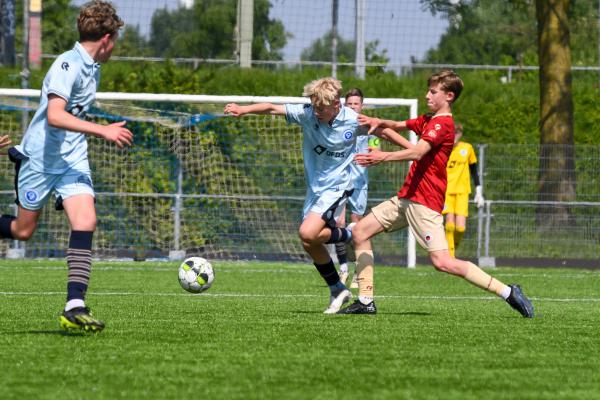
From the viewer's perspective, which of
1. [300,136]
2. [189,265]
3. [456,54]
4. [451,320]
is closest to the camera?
[451,320]

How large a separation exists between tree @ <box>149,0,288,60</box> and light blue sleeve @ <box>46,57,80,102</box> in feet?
56.3

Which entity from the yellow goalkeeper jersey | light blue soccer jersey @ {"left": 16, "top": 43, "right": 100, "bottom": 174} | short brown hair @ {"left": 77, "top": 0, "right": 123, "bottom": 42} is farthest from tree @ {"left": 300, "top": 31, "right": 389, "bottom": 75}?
light blue soccer jersey @ {"left": 16, "top": 43, "right": 100, "bottom": 174}

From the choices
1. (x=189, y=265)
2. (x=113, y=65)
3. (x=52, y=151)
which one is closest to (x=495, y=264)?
(x=113, y=65)

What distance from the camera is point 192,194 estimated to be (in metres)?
17.9

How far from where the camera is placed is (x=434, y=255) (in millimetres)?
8742

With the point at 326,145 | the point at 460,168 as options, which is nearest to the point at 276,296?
the point at 326,145

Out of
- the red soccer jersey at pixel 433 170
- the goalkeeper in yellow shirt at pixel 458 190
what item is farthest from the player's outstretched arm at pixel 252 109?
the goalkeeper in yellow shirt at pixel 458 190

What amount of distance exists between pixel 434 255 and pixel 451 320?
0.59 m

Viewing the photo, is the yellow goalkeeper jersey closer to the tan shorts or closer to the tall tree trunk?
the tall tree trunk

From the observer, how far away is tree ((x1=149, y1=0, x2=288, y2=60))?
25.1 meters

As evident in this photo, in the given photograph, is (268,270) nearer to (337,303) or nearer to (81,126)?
(337,303)

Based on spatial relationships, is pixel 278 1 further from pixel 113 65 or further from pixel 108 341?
pixel 108 341

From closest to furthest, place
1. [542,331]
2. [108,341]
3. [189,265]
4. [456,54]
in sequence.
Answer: [108,341], [542,331], [189,265], [456,54]

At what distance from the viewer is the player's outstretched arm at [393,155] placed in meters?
8.16
